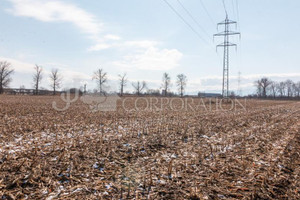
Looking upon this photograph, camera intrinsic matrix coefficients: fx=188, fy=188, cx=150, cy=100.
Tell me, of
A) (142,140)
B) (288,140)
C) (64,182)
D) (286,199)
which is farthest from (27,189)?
(288,140)

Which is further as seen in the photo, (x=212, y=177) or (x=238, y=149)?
(x=238, y=149)

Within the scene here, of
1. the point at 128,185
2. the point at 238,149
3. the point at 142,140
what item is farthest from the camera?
the point at 142,140

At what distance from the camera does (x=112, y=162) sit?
15.7ft

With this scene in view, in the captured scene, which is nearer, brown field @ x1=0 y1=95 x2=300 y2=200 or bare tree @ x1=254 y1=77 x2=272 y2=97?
brown field @ x1=0 y1=95 x2=300 y2=200

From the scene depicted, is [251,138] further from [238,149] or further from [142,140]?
[142,140]

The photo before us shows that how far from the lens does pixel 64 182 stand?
3680 millimetres

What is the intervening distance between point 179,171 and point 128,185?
129 cm

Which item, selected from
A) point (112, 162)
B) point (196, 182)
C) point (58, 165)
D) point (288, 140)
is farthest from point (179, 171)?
point (288, 140)

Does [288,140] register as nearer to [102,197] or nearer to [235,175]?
[235,175]

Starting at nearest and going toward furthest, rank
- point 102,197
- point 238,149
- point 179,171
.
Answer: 1. point 102,197
2. point 179,171
3. point 238,149

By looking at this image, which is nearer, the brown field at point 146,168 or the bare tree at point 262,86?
the brown field at point 146,168

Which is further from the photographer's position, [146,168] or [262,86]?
[262,86]

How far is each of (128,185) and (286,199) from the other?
2797 millimetres

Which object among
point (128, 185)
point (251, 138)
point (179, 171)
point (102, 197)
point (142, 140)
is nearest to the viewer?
point (102, 197)
